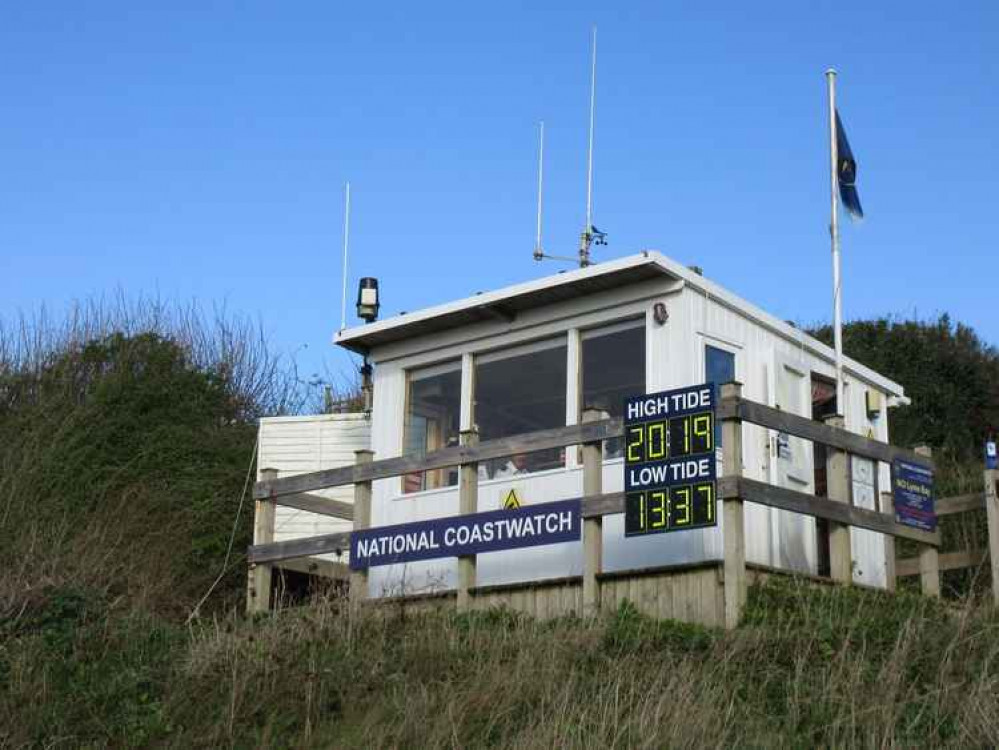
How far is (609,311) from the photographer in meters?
12.7

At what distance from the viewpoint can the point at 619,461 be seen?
12312 millimetres

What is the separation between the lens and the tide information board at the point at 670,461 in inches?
404

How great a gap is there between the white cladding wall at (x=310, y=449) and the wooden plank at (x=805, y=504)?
6.31 meters

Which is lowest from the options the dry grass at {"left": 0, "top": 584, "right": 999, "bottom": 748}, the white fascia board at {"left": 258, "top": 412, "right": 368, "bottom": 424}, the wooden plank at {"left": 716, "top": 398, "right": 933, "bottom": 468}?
the dry grass at {"left": 0, "top": 584, "right": 999, "bottom": 748}

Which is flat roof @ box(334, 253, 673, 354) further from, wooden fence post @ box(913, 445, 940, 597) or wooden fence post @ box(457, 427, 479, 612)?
wooden fence post @ box(913, 445, 940, 597)

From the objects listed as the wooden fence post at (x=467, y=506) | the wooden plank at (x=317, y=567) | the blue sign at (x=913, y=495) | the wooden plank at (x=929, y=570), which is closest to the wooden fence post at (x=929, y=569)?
the wooden plank at (x=929, y=570)

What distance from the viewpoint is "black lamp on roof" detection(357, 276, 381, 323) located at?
50.9ft

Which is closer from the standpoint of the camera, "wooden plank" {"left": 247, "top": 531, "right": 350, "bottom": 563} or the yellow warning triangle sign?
"wooden plank" {"left": 247, "top": 531, "right": 350, "bottom": 563}

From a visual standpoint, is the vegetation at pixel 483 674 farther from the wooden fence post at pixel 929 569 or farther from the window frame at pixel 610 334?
the window frame at pixel 610 334

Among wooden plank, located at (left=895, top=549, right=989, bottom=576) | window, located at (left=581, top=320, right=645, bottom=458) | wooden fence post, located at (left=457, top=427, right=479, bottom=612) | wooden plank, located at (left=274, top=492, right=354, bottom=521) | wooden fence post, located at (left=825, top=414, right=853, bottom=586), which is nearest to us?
wooden fence post, located at (left=825, top=414, right=853, bottom=586)

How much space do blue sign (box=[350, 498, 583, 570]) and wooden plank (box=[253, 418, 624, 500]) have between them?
0.46 meters

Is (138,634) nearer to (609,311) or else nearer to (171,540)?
(609,311)

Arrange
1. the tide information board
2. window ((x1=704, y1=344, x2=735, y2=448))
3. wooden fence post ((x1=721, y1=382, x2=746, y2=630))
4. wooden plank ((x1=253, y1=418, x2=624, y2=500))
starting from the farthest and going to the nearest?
window ((x1=704, y1=344, x2=735, y2=448))
wooden plank ((x1=253, y1=418, x2=624, y2=500))
the tide information board
wooden fence post ((x1=721, y1=382, x2=746, y2=630))

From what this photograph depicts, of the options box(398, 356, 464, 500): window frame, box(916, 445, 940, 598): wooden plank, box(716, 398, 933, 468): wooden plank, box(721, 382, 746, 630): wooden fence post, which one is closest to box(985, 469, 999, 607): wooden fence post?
box(916, 445, 940, 598): wooden plank
